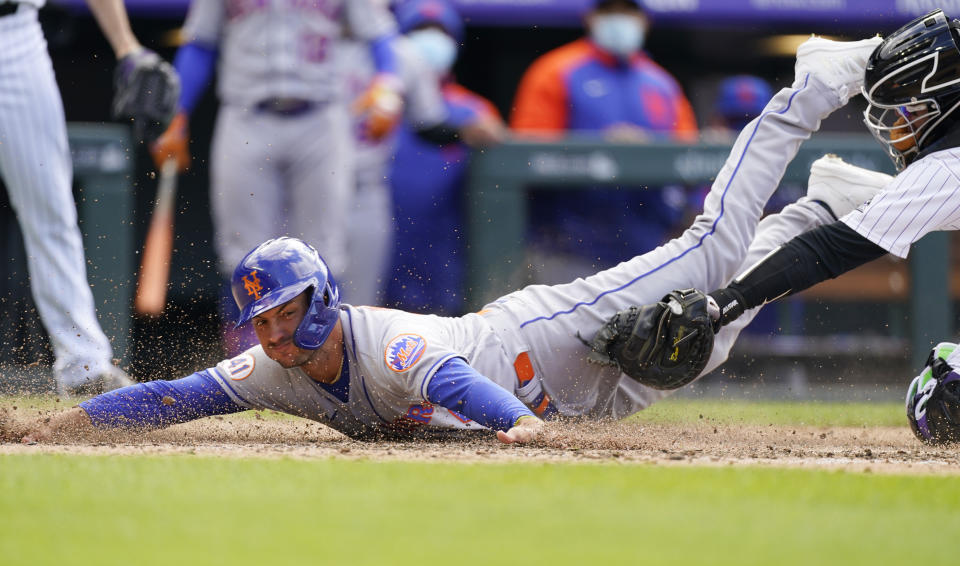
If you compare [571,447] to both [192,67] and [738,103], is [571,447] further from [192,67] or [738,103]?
[738,103]

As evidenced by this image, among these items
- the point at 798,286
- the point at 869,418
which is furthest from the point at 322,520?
the point at 869,418

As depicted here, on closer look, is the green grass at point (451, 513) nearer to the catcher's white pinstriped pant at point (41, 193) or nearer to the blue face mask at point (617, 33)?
the catcher's white pinstriped pant at point (41, 193)

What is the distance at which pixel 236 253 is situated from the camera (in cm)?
764

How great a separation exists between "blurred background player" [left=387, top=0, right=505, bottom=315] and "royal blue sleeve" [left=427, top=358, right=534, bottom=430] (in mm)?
4757

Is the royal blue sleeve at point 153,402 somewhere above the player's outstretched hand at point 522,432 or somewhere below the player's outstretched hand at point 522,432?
below

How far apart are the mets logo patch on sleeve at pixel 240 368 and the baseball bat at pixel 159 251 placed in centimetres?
424

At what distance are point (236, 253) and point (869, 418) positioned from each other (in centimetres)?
364

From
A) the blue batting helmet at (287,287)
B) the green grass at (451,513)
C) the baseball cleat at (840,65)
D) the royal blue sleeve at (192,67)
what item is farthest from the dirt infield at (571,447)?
the royal blue sleeve at (192,67)

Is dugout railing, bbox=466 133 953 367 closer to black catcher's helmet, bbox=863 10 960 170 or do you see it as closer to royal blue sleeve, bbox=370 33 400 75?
royal blue sleeve, bbox=370 33 400 75

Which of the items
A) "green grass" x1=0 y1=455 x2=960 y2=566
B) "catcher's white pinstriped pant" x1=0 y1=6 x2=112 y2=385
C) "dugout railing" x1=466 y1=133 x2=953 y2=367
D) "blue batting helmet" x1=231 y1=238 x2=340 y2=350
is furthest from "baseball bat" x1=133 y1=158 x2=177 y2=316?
"green grass" x1=0 y1=455 x2=960 y2=566

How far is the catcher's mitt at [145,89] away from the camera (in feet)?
20.0

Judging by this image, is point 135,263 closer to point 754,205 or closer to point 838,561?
point 754,205

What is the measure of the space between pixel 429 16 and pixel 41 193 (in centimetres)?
434

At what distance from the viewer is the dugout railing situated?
849 centimetres
